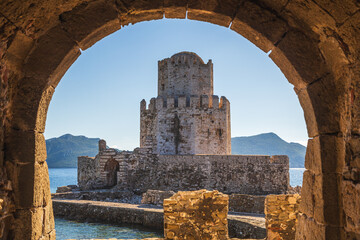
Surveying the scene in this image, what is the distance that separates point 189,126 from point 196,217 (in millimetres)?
15672

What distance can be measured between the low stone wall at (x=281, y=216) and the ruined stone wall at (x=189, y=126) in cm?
1537

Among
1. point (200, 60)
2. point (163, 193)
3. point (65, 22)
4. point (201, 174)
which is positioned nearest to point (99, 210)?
point (163, 193)

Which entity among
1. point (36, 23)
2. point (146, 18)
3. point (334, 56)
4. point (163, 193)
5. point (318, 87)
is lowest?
point (163, 193)

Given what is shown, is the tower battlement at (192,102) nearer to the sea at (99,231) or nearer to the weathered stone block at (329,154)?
the sea at (99,231)

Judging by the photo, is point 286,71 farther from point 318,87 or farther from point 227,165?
point 227,165

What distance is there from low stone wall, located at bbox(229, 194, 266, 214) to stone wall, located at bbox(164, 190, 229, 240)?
6.08 meters

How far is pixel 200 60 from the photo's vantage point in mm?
24406

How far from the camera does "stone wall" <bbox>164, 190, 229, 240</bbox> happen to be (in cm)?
634

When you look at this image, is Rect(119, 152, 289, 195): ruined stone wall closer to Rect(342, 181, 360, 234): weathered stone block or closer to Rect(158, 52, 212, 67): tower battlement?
Rect(158, 52, 212, 67): tower battlement

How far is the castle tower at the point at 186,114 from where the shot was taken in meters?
22.1

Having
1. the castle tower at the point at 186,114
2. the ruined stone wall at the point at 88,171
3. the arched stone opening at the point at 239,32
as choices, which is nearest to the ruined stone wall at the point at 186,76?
the castle tower at the point at 186,114

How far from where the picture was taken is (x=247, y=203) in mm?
12281

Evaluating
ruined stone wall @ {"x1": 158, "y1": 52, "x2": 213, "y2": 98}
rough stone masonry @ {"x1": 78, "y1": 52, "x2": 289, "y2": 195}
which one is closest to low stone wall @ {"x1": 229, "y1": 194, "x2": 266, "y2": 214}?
rough stone masonry @ {"x1": 78, "y1": 52, "x2": 289, "y2": 195}

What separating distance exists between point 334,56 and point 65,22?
9.51ft
